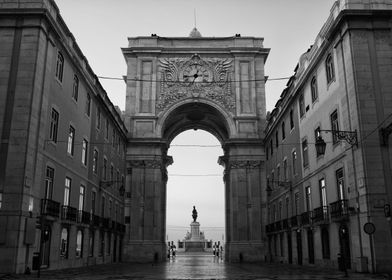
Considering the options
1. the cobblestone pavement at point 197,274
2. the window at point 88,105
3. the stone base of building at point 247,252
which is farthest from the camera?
the stone base of building at point 247,252

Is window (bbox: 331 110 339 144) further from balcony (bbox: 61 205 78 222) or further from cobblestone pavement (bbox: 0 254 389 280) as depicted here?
balcony (bbox: 61 205 78 222)

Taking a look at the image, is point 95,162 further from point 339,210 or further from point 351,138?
point 351,138

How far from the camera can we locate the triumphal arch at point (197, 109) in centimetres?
4638

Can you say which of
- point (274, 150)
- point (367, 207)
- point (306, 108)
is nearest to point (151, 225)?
point (274, 150)

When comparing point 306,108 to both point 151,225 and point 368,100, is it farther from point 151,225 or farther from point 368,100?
point 151,225

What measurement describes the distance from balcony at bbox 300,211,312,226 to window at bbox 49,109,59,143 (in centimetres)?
1660

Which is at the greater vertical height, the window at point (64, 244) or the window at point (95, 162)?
the window at point (95, 162)

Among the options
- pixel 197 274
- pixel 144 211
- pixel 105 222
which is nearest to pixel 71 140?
pixel 105 222

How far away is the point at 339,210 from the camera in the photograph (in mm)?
23297

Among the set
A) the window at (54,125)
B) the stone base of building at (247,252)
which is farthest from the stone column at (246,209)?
the window at (54,125)

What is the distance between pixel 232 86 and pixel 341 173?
2706cm

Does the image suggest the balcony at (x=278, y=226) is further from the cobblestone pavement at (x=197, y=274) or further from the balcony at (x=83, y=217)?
the balcony at (x=83, y=217)

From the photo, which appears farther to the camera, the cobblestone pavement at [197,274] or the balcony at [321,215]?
the balcony at [321,215]

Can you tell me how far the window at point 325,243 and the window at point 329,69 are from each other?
909 centimetres
